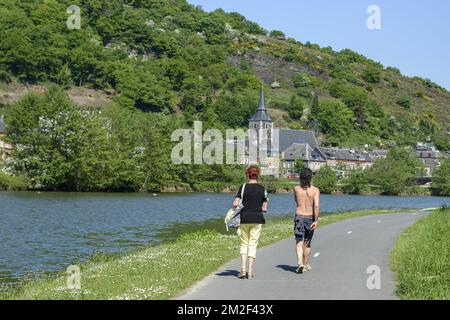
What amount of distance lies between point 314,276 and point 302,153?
15373cm

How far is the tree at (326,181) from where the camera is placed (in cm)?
11781

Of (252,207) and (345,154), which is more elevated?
(345,154)

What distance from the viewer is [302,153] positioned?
167375 millimetres

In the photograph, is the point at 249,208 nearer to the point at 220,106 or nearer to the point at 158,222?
the point at 158,222

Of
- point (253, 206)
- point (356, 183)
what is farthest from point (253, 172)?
point (356, 183)

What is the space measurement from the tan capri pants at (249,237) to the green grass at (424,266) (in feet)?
10.5

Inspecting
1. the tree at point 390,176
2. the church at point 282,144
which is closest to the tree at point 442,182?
the tree at point 390,176

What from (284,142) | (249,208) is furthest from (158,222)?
(284,142)

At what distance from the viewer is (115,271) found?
16641 millimetres

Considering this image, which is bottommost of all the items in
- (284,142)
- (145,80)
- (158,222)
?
(158,222)

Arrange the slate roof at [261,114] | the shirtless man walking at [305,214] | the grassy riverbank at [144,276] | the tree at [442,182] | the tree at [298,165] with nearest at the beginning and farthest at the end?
1. the grassy riverbank at [144,276]
2. the shirtless man walking at [305,214]
3. the tree at [442,182]
4. the tree at [298,165]
5. the slate roof at [261,114]

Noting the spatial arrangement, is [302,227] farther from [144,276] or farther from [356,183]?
[356,183]

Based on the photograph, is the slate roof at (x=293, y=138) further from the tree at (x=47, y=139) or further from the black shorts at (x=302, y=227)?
the black shorts at (x=302, y=227)
